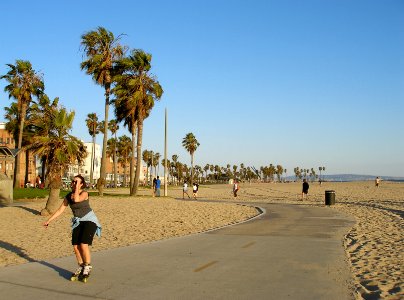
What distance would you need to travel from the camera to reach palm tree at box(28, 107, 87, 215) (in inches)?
782

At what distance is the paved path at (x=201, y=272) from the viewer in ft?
21.2

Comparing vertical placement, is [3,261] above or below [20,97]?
below

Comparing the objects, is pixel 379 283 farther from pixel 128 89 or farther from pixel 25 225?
pixel 128 89

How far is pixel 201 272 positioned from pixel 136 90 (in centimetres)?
3157

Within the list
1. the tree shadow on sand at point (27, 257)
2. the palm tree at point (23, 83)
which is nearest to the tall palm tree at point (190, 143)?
the palm tree at point (23, 83)

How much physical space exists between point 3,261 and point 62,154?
10.8 metres

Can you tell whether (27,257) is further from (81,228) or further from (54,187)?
(54,187)

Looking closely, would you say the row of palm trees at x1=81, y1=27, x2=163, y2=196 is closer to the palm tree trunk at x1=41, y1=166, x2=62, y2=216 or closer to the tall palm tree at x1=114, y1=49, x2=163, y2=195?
the tall palm tree at x1=114, y1=49, x2=163, y2=195

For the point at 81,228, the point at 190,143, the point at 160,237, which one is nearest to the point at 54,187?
the point at 160,237

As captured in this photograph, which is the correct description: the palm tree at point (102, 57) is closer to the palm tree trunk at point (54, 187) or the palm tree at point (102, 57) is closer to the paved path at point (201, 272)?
the palm tree trunk at point (54, 187)

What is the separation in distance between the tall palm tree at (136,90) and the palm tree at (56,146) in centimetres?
1724

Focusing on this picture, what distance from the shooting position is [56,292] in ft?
21.1

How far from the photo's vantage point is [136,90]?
38.2 m

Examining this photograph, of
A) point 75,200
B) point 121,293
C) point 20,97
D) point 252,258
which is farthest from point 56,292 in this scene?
point 20,97
